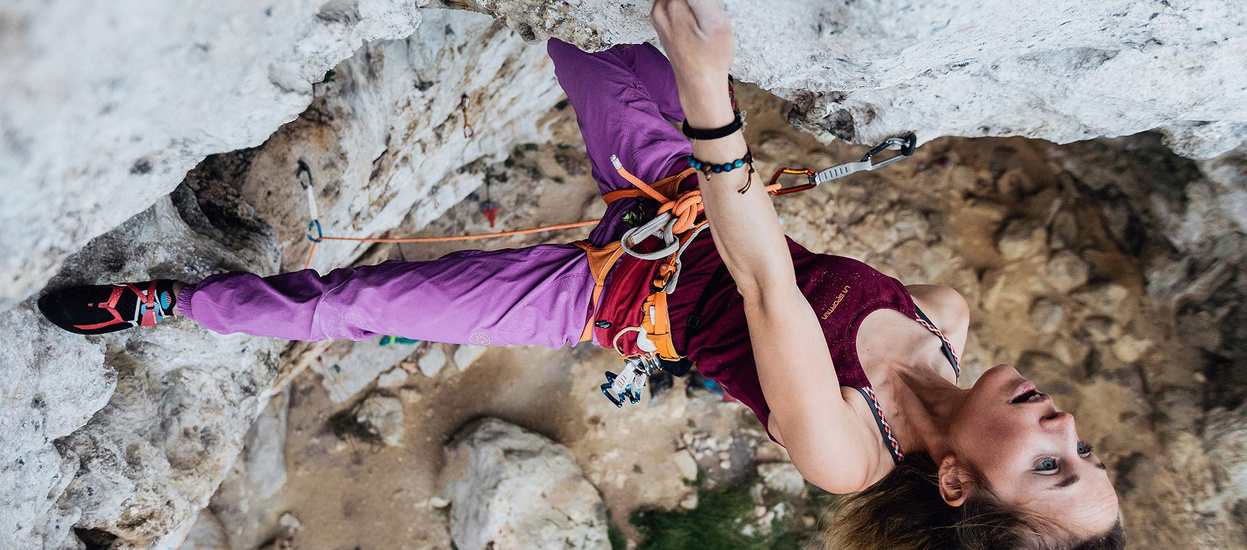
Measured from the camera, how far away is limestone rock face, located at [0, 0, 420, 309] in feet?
3.04

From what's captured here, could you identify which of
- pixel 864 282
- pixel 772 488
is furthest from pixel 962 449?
pixel 772 488

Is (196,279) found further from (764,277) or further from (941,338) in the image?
(941,338)

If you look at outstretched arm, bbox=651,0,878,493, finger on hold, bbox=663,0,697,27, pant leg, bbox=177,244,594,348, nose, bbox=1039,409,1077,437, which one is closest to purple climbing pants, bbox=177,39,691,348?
pant leg, bbox=177,244,594,348

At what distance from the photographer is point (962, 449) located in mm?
1777

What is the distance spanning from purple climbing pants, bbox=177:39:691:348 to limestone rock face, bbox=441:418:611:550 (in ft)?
5.62

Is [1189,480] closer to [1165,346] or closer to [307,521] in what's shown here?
[1165,346]

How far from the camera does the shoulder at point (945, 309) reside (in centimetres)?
211

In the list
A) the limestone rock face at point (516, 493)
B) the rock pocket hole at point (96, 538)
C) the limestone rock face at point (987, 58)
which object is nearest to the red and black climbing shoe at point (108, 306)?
the rock pocket hole at point (96, 538)

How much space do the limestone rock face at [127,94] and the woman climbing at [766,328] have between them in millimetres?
596

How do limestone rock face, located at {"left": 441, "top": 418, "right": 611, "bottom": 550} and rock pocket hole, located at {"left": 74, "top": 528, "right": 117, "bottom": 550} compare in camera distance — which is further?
limestone rock face, located at {"left": 441, "top": 418, "right": 611, "bottom": 550}

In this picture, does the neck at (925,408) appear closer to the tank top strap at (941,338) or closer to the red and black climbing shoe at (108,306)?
the tank top strap at (941,338)

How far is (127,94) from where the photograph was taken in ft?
3.65

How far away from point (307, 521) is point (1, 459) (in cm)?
227

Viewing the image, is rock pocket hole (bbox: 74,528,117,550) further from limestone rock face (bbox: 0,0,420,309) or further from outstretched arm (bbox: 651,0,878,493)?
outstretched arm (bbox: 651,0,878,493)
